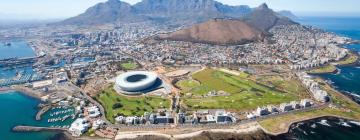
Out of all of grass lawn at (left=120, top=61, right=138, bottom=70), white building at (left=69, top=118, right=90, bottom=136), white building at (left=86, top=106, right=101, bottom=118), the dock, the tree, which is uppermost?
grass lawn at (left=120, top=61, right=138, bottom=70)

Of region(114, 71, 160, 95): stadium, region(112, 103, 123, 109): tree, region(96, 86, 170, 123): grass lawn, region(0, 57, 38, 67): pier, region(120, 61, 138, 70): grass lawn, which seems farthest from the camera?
region(0, 57, 38, 67): pier

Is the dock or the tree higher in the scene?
the tree

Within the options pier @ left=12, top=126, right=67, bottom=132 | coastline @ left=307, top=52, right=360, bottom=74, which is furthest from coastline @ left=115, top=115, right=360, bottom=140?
coastline @ left=307, top=52, right=360, bottom=74

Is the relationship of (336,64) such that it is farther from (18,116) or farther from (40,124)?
(18,116)

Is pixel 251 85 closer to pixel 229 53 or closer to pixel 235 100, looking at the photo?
pixel 235 100

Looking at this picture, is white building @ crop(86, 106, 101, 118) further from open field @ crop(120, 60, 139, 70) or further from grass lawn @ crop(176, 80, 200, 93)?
open field @ crop(120, 60, 139, 70)

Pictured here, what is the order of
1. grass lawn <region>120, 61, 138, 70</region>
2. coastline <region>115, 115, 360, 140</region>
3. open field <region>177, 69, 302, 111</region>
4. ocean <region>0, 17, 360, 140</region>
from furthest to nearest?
grass lawn <region>120, 61, 138, 70</region> → open field <region>177, 69, 302, 111</region> → ocean <region>0, 17, 360, 140</region> → coastline <region>115, 115, 360, 140</region>
